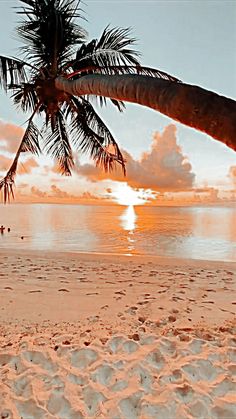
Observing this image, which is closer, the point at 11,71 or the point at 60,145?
the point at 11,71

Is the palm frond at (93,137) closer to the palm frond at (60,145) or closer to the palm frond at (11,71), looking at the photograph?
the palm frond at (60,145)

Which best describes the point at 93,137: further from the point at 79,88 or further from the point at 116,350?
the point at 116,350

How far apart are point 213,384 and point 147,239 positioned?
655 inches

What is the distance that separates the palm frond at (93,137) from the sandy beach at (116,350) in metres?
2.62

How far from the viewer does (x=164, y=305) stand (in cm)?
461

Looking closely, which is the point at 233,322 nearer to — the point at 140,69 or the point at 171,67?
the point at 140,69

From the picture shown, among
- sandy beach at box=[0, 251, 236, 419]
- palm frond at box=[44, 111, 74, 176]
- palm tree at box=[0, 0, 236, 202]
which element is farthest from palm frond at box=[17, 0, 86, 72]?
sandy beach at box=[0, 251, 236, 419]

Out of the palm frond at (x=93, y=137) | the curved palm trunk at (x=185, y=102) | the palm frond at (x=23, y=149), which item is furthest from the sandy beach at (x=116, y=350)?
the palm frond at (x=93, y=137)

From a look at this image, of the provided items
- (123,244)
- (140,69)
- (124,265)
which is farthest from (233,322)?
(123,244)

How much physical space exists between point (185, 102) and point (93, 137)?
4893mm

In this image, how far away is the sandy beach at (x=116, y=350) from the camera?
2.31 m

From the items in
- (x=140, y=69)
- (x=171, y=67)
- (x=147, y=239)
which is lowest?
(x=147, y=239)

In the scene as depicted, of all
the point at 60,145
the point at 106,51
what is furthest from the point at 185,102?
the point at 60,145

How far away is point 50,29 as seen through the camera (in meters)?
4.71
